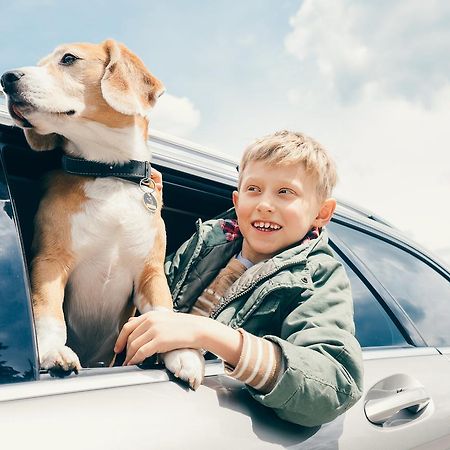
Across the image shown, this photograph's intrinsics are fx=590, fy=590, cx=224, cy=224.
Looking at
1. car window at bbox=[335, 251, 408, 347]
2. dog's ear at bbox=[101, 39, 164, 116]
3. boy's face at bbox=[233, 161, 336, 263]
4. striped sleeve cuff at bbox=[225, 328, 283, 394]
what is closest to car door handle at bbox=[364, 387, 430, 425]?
car window at bbox=[335, 251, 408, 347]

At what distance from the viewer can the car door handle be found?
1.80 metres

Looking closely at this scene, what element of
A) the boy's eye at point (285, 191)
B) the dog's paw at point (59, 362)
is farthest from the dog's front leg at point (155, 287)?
the boy's eye at point (285, 191)

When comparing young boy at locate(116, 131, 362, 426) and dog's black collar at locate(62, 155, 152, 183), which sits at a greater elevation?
dog's black collar at locate(62, 155, 152, 183)

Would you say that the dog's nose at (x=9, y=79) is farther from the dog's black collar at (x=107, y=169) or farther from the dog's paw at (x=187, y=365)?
the dog's paw at (x=187, y=365)

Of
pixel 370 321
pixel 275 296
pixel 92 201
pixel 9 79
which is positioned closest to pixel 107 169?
pixel 92 201

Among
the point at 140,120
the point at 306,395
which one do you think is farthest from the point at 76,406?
the point at 140,120

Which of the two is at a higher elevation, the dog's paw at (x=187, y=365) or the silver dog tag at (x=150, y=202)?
the silver dog tag at (x=150, y=202)

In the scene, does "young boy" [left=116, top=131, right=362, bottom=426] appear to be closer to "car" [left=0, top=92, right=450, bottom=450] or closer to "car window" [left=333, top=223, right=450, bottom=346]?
"car" [left=0, top=92, right=450, bottom=450]

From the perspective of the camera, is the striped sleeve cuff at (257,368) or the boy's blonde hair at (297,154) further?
the boy's blonde hair at (297,154)

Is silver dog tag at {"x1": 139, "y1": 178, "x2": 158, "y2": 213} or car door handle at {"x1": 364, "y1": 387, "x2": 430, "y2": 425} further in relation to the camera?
silver dog tag at {"x1": 139, "y1": 178, "x2": 158, "y2": 213}

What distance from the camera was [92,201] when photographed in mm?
1898

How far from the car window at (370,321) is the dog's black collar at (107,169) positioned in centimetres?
99

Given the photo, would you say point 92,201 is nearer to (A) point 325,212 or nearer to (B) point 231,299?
(B) point 231,299

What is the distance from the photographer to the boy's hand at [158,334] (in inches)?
55.6
